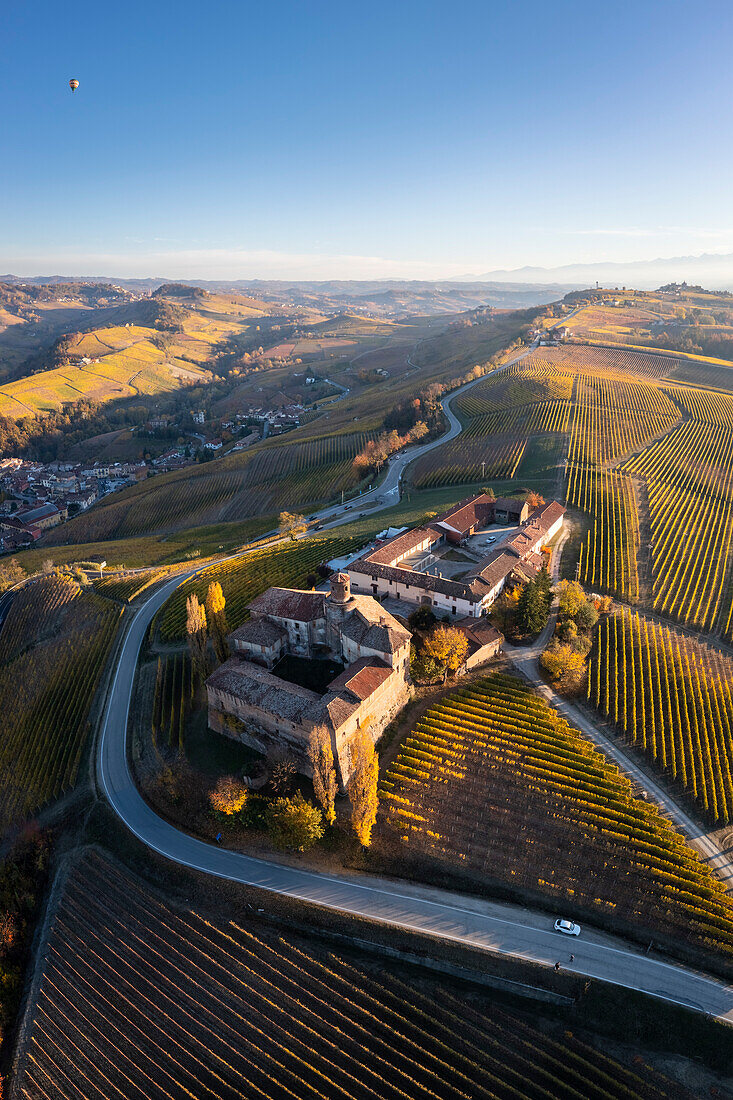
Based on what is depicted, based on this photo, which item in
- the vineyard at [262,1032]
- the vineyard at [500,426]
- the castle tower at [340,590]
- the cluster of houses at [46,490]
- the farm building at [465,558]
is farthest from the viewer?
the cluster of houses at [46,490]

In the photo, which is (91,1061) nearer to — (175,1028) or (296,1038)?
(175,1028)

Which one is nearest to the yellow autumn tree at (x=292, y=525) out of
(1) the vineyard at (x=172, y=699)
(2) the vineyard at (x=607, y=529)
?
(1) the vineyard at (x=172, y=699)

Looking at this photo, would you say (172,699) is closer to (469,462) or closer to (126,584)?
(126,584)

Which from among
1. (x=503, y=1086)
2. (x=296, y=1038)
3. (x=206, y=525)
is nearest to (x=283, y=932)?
(x=296, y=1038)

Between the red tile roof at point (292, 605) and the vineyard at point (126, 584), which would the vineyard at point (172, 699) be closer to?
the red tile roof at point (292, 605)

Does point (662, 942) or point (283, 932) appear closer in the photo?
point (662, 942)

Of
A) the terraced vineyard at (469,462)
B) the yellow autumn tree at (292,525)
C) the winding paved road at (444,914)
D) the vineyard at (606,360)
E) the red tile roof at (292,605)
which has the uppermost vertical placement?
the vineyard at (606,360)

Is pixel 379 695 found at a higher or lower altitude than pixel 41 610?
higher

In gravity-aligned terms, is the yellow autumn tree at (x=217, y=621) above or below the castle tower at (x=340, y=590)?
below
